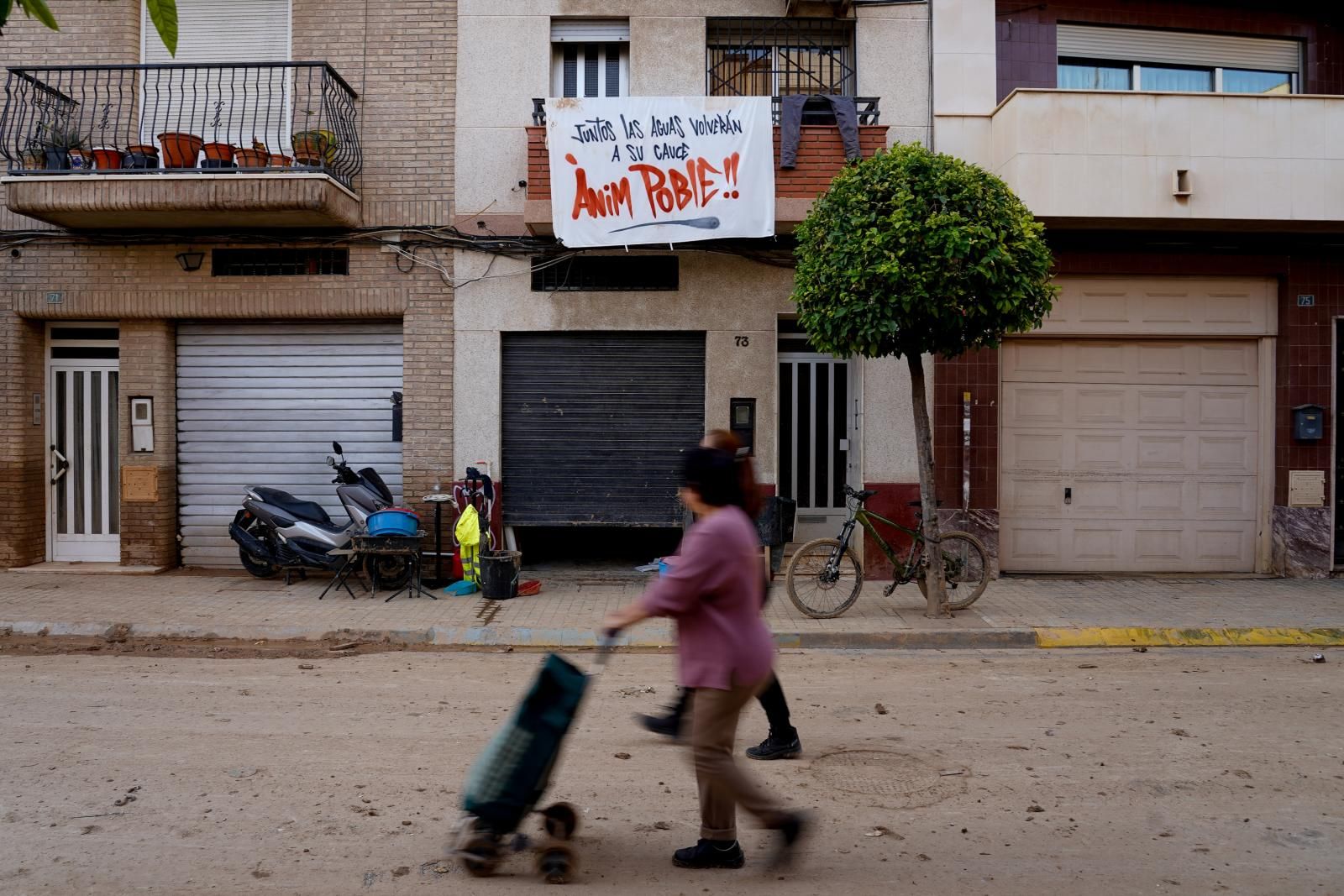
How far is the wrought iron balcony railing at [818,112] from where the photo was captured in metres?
10.9

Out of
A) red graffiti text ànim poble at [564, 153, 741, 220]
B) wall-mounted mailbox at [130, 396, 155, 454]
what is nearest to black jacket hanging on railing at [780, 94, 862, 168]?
red graffiti text ànim poble at [564, 153, 741, 220]

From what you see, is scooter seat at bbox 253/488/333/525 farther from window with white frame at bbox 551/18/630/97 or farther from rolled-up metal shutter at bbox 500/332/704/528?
window with white frame at bbox 551/18/630/97

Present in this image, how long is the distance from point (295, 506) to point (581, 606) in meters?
3.38

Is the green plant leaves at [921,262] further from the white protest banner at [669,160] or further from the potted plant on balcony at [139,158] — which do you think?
the potted plant on balcony at [139,158]

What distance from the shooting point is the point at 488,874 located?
392 centimetres

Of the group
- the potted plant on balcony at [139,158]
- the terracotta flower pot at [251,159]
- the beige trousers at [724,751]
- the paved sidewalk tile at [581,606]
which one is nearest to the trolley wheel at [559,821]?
the beige trousers at [724,751]

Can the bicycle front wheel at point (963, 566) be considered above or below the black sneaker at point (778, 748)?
above

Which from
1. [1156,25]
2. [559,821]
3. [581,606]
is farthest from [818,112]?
[559,821]

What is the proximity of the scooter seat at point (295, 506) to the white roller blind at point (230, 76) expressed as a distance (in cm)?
400

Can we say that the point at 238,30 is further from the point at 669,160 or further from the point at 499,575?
the point at 499,575

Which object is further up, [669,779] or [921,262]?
[921,262]

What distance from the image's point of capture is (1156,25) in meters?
11.4

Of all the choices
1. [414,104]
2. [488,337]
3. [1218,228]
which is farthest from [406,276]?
[1218,228]

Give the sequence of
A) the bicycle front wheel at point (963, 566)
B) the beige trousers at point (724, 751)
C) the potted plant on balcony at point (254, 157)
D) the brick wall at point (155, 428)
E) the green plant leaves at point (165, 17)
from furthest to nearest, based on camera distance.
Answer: the brick wall at point (155, 428) → the potted plant on balcony at point (254, 157) → the bicycle front wheel at point (963, 566) → the beige trousers at point (724, 751) → the green plant leaves at point (165, 17)
